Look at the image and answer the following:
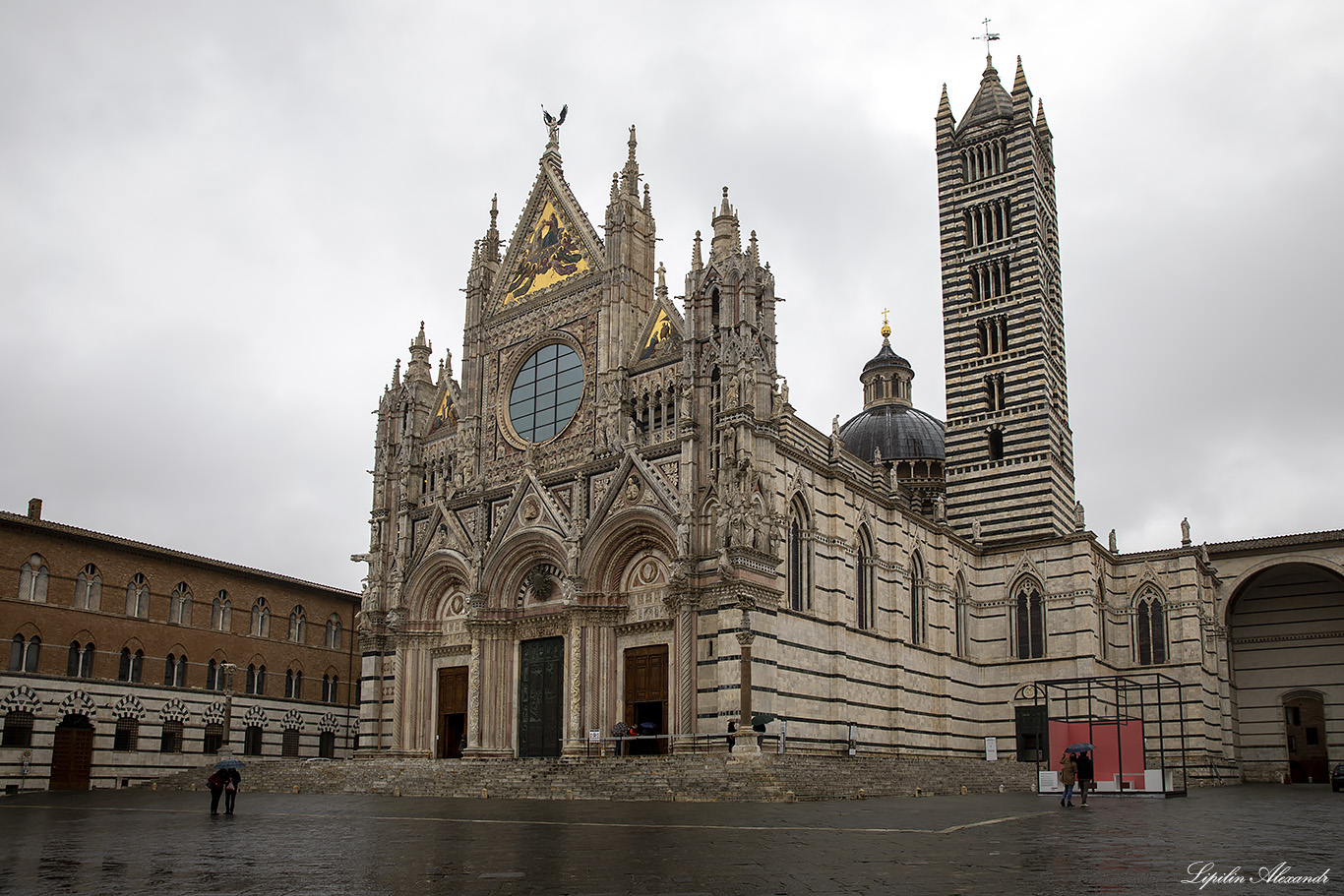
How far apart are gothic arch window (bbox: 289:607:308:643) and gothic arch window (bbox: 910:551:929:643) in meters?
25.3

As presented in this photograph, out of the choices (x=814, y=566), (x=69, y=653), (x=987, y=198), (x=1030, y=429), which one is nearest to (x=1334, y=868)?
(x=814, y=566)

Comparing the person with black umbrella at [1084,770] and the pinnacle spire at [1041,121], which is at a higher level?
the pinnacle spire at [1041,121]

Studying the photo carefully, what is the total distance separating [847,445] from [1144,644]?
19087 mm

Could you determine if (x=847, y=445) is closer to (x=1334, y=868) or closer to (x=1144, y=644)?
(x=1144, y=644)

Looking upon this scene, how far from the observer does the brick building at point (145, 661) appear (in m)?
37.1

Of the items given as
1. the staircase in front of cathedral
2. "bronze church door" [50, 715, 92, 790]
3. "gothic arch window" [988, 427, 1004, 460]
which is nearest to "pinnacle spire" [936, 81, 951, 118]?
"gothic arch window" [988, 427, 1004, 460]

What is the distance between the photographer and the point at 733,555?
99.8ft

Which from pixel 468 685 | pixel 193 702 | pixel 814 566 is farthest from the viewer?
pixel 193 702

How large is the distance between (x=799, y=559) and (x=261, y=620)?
23686mm

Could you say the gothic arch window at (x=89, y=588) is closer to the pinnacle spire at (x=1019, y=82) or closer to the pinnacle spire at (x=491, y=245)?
the pinnacle spire at (x=491, y=245)

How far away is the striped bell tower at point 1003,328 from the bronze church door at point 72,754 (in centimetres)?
3348

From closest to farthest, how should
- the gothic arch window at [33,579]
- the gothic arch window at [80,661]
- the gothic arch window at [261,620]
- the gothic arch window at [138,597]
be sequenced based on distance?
the gothic arch window at [33,579]
the gothic arch window at [80,661]
the gothic arch window at [138,597]
the gothic arch window at [261,620]

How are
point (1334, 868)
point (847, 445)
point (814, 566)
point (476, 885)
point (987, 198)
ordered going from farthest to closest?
point (847, 445)
point (987, 198)
point (814, 566)
point (1334, 868)
point (476, 885)

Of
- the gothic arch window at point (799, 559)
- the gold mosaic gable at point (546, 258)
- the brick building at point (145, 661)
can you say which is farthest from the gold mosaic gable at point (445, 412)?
the gothic arch window at point (799, 559)
